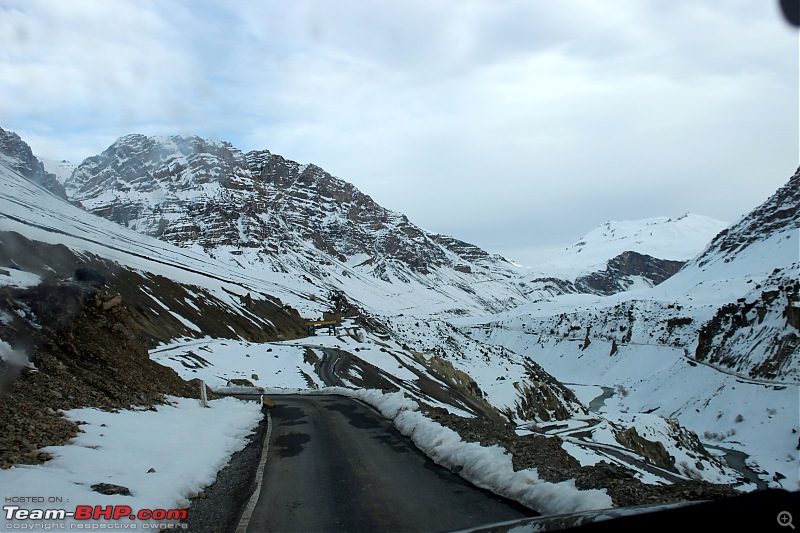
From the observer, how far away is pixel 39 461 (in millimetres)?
7352

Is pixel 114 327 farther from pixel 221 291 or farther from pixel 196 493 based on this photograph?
pixel 221 291

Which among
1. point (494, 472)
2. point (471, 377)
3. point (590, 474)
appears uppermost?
point (590, 474)

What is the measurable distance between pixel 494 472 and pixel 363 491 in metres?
2.19

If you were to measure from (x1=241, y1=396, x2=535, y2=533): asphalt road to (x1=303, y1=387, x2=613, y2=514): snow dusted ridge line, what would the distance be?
21 cm

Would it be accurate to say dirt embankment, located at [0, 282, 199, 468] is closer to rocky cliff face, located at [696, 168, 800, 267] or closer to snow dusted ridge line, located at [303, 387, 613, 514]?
snow dusted ridge line, located at [303, 387, 613, 514]

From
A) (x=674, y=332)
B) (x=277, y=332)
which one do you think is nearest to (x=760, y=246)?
(x=674, y=332)

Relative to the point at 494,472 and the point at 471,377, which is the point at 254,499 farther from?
the point at 471,377

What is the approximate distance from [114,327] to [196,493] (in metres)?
11.7

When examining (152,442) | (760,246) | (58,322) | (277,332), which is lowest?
(277,332)

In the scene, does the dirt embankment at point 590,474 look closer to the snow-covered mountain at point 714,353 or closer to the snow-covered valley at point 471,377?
the snow-covered valley at point 471,377

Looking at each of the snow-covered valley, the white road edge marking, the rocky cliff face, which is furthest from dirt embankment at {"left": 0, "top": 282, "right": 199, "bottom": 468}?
the rocky cliff face

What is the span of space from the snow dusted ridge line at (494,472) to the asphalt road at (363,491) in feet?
0.68

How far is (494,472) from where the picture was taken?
26.9ft

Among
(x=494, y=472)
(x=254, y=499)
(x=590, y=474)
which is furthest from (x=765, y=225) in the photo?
(x=254, y=499)
